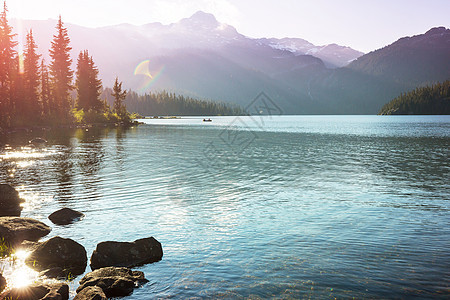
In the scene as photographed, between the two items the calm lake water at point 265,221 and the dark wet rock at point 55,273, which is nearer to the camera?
the calm lake water at point 265,221

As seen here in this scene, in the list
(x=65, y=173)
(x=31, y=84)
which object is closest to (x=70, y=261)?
(x=65, y=173)

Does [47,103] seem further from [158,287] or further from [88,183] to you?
[158,287]

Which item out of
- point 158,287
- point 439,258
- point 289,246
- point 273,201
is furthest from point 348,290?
point 273,201

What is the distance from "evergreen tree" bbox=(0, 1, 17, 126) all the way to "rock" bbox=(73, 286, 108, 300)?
8660 cm

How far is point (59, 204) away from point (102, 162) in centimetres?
2030

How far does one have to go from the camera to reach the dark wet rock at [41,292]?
10.4 m

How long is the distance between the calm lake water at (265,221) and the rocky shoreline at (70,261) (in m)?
0.63

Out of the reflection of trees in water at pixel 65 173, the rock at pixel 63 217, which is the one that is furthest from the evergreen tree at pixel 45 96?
the rock at pixel 63 217

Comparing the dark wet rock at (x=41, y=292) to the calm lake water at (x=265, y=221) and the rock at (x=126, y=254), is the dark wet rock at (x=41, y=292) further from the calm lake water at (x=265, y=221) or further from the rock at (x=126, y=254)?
the rock at (x=126, y=254)

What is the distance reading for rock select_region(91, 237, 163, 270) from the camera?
13.7 m

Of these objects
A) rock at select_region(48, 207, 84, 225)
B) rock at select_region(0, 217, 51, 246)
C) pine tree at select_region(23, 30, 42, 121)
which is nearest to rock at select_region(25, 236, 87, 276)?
rock at select_region(0, 217, 51, 246)

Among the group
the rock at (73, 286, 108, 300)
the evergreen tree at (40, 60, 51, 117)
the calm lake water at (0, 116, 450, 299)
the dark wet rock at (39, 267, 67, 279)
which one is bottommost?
the dark wet rock at (39, 267, 67, 279)

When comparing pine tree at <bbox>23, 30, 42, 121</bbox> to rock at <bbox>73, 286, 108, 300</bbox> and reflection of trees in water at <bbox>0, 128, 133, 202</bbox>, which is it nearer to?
reflection of trees in water at <bbox>0, 128, 133, 202</bbox>

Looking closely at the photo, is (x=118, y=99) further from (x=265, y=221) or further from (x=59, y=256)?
(x=59, y=256)
